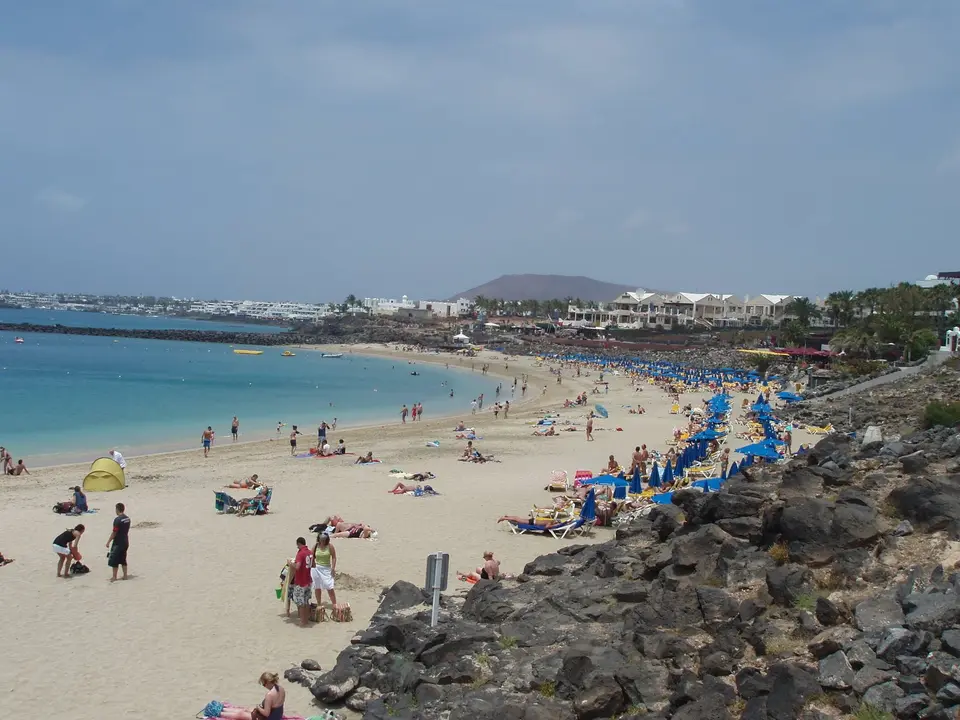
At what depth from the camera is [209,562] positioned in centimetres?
1257

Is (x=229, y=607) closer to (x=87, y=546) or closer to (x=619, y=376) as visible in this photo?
(x=87, y=546)

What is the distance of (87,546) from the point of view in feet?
43.7

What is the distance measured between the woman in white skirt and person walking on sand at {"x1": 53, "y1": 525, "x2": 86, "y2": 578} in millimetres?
3941

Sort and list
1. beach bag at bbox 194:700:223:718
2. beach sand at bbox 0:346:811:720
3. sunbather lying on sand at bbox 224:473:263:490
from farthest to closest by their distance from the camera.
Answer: sunbather lying on sand at bbox 224:473:263:490, beach sand at bbox 0:346:811:720, beach bag at bbox 194:700:223:718

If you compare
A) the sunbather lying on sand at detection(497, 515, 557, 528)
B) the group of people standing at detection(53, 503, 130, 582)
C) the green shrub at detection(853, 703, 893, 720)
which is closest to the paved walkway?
the sunbather lying on sand at detection(497, 515, 557, 528)

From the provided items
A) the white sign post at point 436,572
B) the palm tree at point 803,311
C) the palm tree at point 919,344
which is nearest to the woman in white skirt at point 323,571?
the white sign post at point 436,572

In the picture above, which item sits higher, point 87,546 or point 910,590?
point 910,590

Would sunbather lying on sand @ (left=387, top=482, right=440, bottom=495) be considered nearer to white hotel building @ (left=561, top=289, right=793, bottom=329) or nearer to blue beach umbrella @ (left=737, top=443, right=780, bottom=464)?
blue beach umbrella @ (left=737, top=443, right=780, bottom=464)

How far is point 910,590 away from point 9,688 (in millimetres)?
8555

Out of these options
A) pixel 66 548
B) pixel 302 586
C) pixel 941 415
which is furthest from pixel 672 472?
pixel 66 548

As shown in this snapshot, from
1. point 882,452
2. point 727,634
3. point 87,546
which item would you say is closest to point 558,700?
point 727,634

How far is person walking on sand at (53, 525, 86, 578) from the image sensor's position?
37.7ft

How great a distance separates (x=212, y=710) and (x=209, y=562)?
5551mm

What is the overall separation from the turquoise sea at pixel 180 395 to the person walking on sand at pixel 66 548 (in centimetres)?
1668
